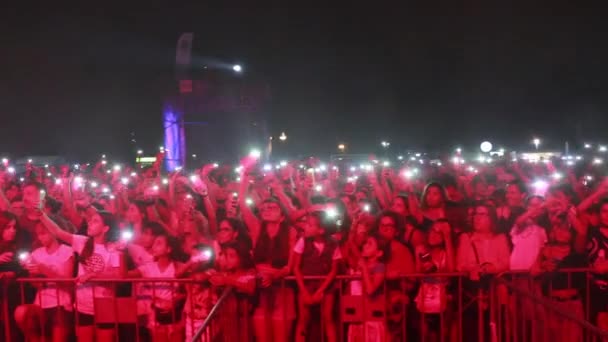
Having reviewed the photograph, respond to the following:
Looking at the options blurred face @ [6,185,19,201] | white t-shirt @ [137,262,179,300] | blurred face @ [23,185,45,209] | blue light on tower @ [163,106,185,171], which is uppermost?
blue light on tower @ [163,106,185,171]

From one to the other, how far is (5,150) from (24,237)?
50793mm

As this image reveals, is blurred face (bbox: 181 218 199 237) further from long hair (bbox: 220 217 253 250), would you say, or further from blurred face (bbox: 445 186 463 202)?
blurred face (bbox: 445 186 463 202)

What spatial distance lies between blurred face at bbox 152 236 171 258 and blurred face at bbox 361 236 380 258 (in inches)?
77.6

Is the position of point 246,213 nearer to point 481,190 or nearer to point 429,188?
point 429,188

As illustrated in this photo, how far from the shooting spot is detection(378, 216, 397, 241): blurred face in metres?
6.25

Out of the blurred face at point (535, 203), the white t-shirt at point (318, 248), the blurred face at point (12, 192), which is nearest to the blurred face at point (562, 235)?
the blurred face at point (535, 203)

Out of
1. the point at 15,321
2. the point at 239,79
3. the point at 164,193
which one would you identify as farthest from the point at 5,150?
the point at 15,321

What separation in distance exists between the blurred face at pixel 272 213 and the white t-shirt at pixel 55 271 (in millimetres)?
2118

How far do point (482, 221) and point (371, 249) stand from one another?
51.4 inches

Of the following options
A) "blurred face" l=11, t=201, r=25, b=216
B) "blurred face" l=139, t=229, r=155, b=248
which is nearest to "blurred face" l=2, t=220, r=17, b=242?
"blurred face" l=139, t=229, r=155, b=248

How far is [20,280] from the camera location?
5836 millimetres

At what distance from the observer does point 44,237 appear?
654cm

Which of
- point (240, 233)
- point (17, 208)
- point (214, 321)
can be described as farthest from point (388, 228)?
point (17, 208)

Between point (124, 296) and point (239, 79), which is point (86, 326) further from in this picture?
point (239, 79)
